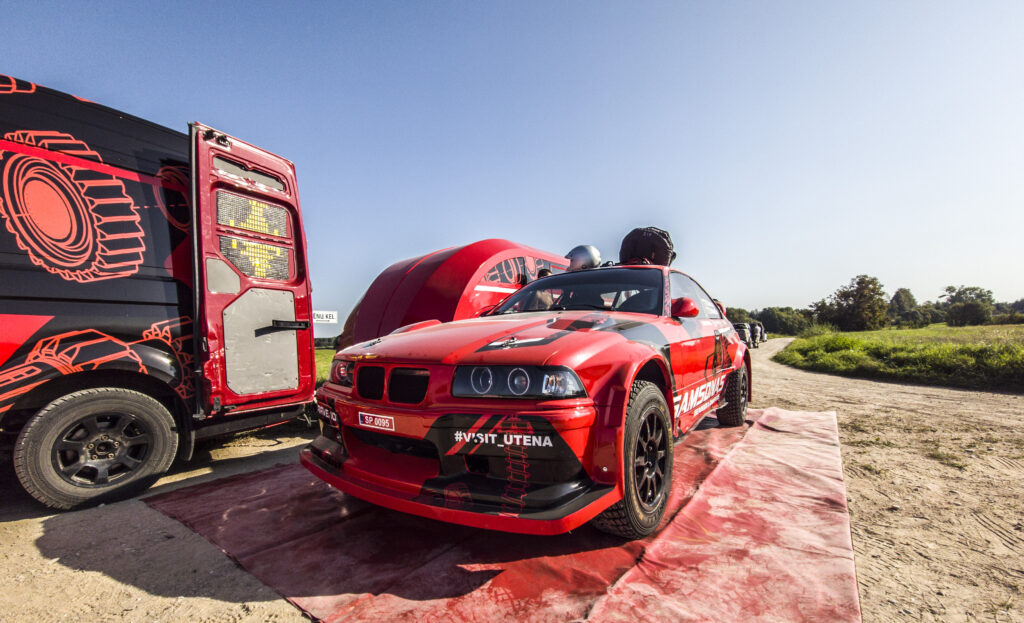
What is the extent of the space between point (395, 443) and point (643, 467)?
50.0 inches

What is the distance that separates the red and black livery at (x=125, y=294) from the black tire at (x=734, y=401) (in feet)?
13.8

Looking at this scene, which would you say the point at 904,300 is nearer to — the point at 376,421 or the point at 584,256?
the point at 584,256

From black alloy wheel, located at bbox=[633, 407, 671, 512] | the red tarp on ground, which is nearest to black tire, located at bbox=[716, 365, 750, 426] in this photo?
the red tarp on ground

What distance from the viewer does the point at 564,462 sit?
1.83m

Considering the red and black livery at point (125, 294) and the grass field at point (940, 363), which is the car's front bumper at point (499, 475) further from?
the grass field at point (940, 363)

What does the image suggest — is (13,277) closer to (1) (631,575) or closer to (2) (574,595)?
(2) (574,595)

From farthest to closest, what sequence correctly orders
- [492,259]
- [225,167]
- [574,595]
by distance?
[492,259] < [225,167] < [574,595]

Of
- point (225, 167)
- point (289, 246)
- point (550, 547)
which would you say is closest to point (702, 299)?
point (550, 547)

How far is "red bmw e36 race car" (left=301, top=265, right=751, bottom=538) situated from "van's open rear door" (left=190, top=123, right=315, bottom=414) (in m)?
1.27

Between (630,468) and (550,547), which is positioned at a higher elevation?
(630,468)

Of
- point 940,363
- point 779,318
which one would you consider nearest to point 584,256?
point 940,363

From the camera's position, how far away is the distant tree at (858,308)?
138ft

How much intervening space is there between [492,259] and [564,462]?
491 cm

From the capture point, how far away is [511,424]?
1.83 m
